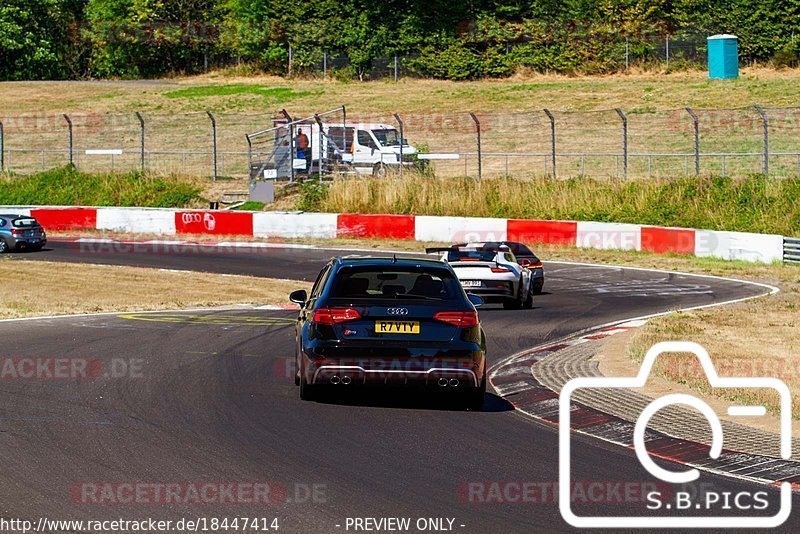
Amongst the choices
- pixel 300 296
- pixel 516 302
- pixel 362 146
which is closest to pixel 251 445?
pixel 300 296

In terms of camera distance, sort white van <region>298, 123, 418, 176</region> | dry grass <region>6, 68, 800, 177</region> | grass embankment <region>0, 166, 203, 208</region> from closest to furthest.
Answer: white van <region>298, 123, 418, 176</region> < grass embankment <region>0, 166, 203, 208</region> < dry grass <region>6, 68, 800, 177</region>

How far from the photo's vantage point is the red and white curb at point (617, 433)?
32.6ft

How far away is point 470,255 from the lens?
23844 mm

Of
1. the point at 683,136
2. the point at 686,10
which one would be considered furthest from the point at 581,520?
the point at 686,10

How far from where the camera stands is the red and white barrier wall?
33.6 meters

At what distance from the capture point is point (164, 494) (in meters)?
8.75

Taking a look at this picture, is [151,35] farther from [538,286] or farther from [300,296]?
[300,296]

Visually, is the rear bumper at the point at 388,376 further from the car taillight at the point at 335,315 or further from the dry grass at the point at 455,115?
the dry grass at the point at 455,115

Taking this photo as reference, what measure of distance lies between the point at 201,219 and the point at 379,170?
6115 millimetres

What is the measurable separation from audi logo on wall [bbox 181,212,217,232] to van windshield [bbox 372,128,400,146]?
668 centimetres

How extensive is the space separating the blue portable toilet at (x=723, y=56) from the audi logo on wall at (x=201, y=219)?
107 feet

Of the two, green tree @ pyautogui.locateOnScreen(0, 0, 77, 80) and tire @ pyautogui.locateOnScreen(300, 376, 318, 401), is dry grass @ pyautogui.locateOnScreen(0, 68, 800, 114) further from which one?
tire @ pyautogui.locateOnScreen(300, 376, 318, 401)

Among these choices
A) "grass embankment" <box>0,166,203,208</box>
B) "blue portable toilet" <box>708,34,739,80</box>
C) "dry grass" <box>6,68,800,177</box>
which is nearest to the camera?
"grass embankment" <box>0,166,203,208</box>
